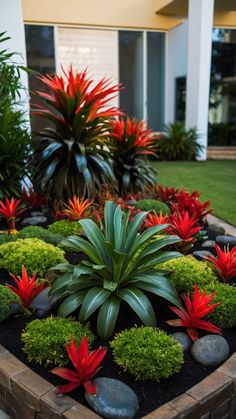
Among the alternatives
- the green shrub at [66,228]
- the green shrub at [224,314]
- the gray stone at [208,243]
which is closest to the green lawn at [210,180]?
the gray stone at [208,243]

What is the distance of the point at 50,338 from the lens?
1.89 m

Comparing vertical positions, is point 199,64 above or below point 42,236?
above

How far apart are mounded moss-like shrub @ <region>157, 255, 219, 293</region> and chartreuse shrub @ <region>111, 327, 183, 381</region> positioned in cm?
56

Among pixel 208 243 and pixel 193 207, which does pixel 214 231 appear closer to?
pixel 193 207

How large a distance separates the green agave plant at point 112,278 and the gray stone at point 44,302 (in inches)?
3.1

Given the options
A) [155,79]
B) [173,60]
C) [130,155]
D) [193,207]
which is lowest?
[193,207]

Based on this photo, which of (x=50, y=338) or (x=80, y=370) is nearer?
(x=80, y=370)

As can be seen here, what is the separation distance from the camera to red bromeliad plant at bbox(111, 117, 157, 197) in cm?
514

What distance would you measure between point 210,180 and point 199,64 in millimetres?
3861

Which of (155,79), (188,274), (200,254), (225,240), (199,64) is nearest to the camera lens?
(188,274)

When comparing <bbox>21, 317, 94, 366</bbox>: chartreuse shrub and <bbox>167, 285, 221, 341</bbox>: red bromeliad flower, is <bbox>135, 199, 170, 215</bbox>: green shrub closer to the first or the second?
<bbox>167, 285, 221, 341</bbox>: red bromeliad flower

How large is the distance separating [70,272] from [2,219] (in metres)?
2.15

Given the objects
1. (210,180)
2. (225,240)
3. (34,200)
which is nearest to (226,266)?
(225,240)

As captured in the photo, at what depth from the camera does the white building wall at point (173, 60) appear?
10.9 meters
